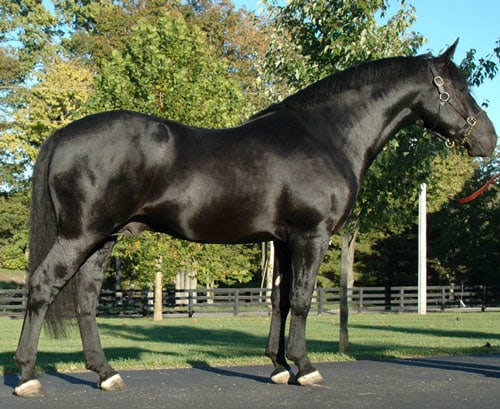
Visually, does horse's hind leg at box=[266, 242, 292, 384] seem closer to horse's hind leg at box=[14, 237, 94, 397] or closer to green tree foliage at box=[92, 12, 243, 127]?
horse's hind leg at box=[14, 237, 94, 397]

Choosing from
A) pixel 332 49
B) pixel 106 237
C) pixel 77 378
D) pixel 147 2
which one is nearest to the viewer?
pixel 106 237

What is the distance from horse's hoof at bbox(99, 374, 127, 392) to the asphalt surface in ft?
0.29

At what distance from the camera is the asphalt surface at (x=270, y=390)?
19.7ft

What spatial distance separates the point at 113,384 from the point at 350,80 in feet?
12.1

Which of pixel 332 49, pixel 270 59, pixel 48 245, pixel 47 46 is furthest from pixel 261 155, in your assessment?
pixel 47 46

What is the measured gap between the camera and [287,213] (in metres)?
6.69

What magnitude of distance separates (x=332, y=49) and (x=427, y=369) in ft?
19.4

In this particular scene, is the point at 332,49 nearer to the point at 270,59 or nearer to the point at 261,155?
the point at 270,59

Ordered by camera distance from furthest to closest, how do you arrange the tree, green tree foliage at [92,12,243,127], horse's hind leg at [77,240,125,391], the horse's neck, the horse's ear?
1. green tree foliage at [92,12,243,127]
2. the tree
3. the horse's ear
4. the horse's neck
5. horse's hind leg at [77,240,125,391]

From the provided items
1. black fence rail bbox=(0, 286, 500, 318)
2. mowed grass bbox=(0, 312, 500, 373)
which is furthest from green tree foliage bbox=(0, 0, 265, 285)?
mowed grass bbox=(0, 312, 500, 373)

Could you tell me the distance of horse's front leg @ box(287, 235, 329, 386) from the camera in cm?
671

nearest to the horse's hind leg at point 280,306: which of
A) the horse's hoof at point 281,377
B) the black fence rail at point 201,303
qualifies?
the horse's hoof at point 281,377

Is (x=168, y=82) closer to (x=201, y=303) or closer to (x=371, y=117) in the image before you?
(x=201, y=303)

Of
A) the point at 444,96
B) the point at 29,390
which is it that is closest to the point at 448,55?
the point at 444,96
